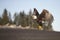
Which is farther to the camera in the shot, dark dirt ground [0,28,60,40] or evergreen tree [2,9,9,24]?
evergreen tree [2,9,9,24]

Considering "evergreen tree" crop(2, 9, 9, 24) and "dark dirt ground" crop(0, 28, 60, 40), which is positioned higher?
"evergreen tree" crop(2, 9, 9, 24)

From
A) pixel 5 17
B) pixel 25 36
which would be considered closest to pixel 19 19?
pixel 5 17

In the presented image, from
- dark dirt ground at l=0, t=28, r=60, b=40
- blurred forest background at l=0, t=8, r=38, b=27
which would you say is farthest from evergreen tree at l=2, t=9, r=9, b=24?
dark dirt ground at l=0, t=28, r=60, b=40

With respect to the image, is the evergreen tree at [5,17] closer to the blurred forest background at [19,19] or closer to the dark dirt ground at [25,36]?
the blurred forest background at [19,19]

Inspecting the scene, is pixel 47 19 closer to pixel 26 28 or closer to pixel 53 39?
pixel 26 28

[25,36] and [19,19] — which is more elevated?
[19,19]

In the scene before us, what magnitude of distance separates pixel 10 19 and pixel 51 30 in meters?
0.97

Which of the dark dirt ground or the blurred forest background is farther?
the blurred forest background

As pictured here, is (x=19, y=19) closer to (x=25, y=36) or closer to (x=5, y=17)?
(x=5, y=17)

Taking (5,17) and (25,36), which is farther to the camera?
(5,17)

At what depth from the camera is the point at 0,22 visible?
3537 mm

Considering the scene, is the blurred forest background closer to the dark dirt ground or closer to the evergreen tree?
the evergreen tree

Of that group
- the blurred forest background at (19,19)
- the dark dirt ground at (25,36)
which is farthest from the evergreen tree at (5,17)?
the dark dirt ground at (25,36)

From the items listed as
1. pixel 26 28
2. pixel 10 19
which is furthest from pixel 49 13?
pixel 10 19
